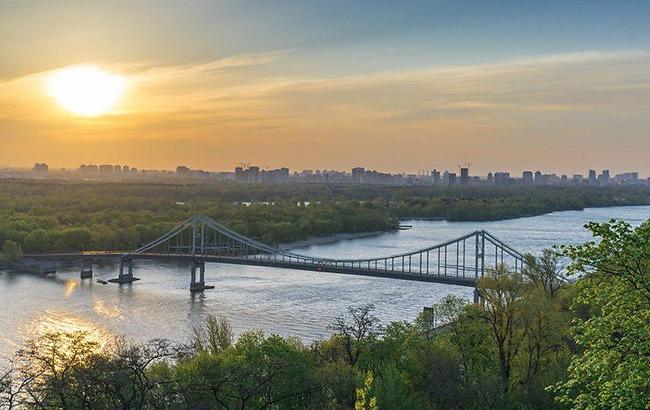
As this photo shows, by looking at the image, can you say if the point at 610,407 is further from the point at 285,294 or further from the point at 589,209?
the point at 589,209

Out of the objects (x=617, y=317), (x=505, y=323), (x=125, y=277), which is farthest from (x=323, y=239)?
(x=617, y=317)


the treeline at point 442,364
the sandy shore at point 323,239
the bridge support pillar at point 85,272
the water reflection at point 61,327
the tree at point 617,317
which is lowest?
the water reflection at point 61,327

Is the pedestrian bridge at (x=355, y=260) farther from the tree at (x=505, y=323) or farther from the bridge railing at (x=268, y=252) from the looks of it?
the tree at (x=505, y=323)

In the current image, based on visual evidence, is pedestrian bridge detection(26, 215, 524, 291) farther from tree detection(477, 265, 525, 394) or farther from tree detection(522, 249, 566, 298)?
tree detection(477, 265, 525, 394)

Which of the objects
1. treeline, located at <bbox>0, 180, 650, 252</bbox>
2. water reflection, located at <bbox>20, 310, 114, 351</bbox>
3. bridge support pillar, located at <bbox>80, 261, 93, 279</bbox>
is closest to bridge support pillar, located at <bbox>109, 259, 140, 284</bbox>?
bridge support pillar, located at <bbox>80, 261, 93, 279</bbox>

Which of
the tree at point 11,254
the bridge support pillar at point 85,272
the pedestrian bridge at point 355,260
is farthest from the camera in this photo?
the tree at point 11,254

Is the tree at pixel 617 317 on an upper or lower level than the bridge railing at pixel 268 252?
upper

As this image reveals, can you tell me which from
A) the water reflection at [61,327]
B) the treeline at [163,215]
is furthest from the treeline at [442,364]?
the treeline at [163,215]
